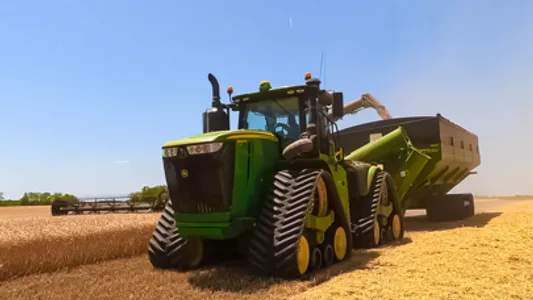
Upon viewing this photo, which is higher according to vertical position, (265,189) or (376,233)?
(265,189)

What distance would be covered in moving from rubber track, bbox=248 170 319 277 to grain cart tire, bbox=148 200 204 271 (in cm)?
117

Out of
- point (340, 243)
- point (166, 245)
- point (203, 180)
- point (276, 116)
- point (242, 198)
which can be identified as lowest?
point (340, 243)

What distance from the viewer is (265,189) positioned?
6.39 metres

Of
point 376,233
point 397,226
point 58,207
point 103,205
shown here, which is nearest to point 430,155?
point 397,226

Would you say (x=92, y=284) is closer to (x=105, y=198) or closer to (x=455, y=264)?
(x=455, y=264)

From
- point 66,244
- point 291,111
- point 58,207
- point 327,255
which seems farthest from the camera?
point 58,207

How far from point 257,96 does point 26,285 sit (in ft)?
14.0

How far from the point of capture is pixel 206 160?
570cm

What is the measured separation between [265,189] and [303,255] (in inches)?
43.8

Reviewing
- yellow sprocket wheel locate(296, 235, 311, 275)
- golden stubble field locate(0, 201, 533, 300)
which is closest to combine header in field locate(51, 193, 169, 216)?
golden stubble field locate(0, 201, 533, 300)

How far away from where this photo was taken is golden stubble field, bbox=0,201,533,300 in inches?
185

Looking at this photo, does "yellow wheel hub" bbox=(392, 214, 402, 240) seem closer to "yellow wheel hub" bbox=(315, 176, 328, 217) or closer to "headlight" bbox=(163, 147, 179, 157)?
"yellow wheel hub" bbox=(315, 176, 328, 217)

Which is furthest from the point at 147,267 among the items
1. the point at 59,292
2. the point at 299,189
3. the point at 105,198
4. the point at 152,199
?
the point at 105,198

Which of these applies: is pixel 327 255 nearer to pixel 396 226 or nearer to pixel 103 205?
pixel 396 226
